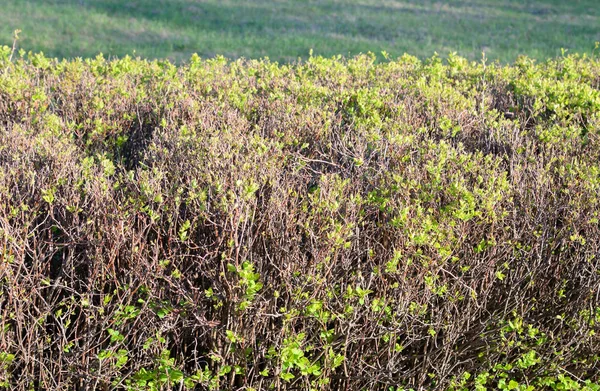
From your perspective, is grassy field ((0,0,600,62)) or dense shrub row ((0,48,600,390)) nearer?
dense shrub row ((0,48,600,390))

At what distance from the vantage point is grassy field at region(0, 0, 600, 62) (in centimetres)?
2119

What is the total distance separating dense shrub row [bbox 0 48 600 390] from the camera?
2.95 metres

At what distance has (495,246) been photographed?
320 centimetres

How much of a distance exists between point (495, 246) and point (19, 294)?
2297 millimetres

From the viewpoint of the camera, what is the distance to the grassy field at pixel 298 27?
21.2 meters

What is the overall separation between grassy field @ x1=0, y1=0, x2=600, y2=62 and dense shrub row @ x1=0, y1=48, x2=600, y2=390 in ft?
56.3

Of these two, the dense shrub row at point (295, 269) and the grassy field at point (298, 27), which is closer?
the dense shrub row at point (295, 269)

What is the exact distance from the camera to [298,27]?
2502 cm

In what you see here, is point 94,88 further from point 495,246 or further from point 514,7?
point 514,7

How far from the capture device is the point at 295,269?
118 inches

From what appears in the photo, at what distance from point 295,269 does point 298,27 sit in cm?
2308

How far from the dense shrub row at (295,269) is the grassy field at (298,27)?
17175 millimetres

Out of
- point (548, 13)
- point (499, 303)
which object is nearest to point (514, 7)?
point (548, 13)

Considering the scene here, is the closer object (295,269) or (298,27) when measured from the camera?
(295,269)
